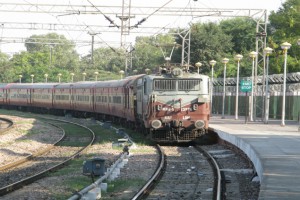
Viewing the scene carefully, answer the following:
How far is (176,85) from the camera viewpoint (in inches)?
1027

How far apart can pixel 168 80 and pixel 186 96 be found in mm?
960

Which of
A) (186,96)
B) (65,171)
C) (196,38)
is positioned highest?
(196,38)

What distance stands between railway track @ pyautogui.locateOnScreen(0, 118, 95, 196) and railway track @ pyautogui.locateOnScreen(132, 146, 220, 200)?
9.38ft

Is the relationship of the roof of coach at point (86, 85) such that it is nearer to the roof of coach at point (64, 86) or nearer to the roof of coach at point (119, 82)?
the roof of coach at point (64, 86)

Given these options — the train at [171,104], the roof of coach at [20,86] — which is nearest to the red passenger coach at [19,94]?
the roof of coach at [20,86]

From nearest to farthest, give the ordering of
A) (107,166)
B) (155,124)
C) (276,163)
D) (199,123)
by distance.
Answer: (276,163) → (107,166) → (155,124) → (199,123)

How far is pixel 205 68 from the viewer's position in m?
70.9

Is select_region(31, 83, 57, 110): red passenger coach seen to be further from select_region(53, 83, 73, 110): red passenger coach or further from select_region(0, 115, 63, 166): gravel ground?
select_region(0, 115, 63, 166): gravel ground

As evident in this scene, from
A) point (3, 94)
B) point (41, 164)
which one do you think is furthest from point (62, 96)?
point (41, 164)

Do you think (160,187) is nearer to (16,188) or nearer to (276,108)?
(16,188)

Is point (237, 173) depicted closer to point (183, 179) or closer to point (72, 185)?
point (183, 179)

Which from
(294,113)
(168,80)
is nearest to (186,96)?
(168,80)

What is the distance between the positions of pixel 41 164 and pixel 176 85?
306 inches

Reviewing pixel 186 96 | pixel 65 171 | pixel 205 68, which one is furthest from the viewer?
pixel 205 68
